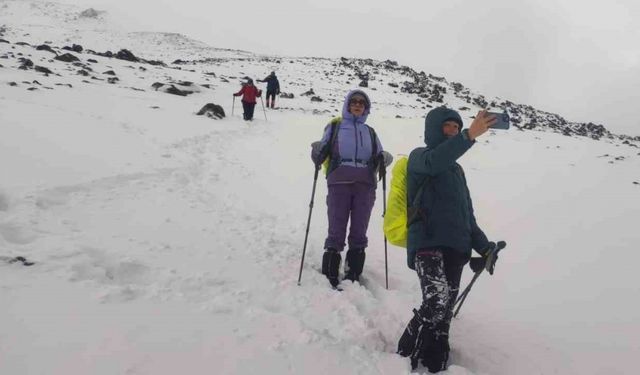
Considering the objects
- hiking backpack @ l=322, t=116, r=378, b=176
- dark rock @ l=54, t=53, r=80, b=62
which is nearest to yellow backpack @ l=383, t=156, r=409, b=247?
hiking backpack @ l=322, t=116, r=378, b=176

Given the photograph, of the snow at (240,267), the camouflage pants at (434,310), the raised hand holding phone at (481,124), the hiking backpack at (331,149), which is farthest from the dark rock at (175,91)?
the raised hand holding phone at (481,124)

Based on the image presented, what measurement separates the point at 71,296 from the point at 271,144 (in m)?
11.3

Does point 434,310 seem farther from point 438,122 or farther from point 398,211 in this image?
point 438,122

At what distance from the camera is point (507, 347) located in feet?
15.0

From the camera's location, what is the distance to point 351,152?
5.44m

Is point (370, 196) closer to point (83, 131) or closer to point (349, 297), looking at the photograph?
point (349, 297)

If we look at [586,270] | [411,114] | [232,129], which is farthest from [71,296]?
[411,114]

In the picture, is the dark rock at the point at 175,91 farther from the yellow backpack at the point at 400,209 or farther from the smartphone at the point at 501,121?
the smartphone at the point at 501,121

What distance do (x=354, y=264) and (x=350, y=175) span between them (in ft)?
3.84

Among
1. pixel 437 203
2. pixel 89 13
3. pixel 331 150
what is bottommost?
pixel 437 203

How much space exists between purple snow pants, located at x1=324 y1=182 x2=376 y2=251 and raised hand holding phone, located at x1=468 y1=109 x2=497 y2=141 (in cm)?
222

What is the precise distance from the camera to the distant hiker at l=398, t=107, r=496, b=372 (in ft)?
12.3

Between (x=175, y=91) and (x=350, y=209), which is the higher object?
(x=175, y=91)

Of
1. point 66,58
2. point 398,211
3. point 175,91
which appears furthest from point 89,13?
point 398,211
